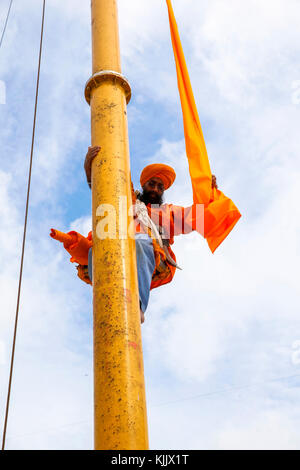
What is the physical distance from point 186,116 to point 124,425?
258 cm

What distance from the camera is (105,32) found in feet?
14.1

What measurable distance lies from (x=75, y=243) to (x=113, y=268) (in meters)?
1.24

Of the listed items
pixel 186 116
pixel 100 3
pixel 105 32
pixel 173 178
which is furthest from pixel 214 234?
pixel 100 3

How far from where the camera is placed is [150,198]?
202 inches

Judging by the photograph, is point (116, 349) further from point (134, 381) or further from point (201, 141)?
point (201, 141)

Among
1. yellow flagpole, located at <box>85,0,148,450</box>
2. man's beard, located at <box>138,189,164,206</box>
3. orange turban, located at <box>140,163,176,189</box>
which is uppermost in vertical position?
orange turban, located at <box>140,163,176,189</box>

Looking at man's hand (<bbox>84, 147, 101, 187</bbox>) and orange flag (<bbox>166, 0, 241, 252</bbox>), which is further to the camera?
orange flag (<bbox>166, 0, 241, 252</bbox>)

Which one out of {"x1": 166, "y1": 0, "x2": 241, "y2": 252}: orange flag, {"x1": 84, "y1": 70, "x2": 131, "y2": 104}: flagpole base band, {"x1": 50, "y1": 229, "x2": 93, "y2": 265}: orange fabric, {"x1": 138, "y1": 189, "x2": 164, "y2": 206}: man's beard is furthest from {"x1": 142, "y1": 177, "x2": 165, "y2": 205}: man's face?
{"x1": 84, "y1": 70, "x2": 131, "y2": 104}: flagpole base band

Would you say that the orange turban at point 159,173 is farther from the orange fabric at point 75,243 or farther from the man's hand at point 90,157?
the man's hand at point 90,157

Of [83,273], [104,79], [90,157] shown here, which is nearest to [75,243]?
[83,273]

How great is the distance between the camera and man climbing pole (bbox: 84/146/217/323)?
395 centimetres

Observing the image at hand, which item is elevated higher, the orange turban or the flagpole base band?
the orange turban

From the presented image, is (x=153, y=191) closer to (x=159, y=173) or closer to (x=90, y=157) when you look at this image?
(x=159, y=173)

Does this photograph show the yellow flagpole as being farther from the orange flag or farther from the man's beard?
the man's beard
